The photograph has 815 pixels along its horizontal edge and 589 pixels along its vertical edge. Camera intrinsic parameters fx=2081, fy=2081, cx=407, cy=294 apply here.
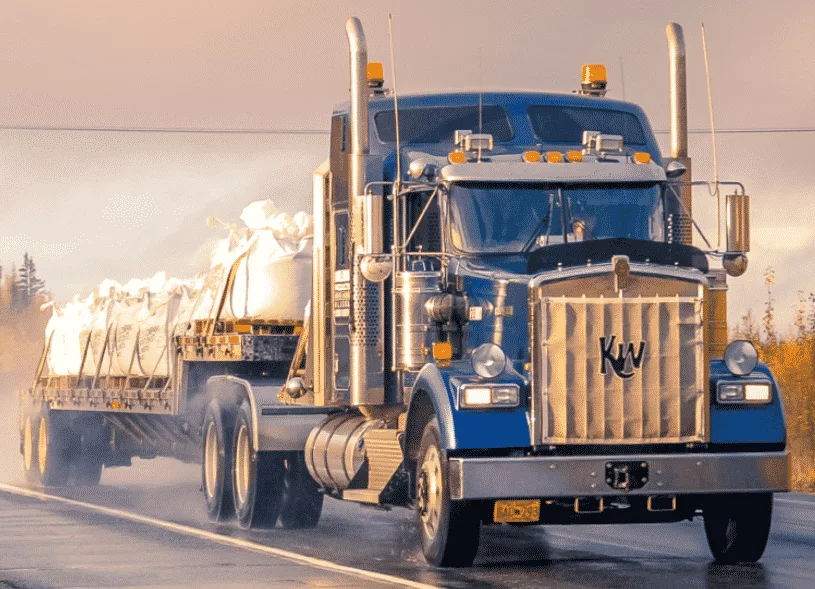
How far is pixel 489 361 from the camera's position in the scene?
13711 mm

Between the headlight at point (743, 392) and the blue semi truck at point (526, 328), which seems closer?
the blue semi truck at point (526, 328)

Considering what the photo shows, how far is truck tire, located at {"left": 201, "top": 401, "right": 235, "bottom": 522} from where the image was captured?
19.7 m

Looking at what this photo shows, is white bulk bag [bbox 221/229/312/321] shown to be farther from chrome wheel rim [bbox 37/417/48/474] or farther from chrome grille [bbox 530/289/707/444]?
chrome wheel rim [bbox 37/417/48/474]

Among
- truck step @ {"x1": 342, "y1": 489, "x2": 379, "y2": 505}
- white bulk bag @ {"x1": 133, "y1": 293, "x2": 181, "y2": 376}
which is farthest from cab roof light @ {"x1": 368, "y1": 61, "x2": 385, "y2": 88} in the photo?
white bulk bag @ {"x1": 133, "y1": 293, "x2": 181, "y2": 376}

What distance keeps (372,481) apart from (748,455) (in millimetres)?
3251

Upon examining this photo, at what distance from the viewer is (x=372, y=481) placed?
15.8 m

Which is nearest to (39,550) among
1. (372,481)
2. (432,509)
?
(372,481)

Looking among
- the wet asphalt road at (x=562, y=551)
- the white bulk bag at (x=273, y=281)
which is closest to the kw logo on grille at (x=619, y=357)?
the wet asphalt road at (x=562, y=551)

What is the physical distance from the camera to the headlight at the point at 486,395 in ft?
44.6

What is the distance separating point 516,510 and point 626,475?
2.50 feet

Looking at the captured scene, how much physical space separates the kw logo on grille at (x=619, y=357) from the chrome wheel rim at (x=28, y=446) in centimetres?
1769

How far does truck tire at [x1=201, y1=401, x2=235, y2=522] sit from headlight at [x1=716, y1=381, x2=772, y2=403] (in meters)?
6.86

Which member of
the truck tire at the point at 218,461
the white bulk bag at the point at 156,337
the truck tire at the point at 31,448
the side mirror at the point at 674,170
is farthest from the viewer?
the truck tire at the point at 31,448

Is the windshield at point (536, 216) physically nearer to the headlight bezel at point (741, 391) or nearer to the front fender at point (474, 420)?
the front fender at point (474, 420)
